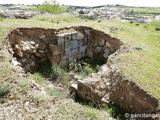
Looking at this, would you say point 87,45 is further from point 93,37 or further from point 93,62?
point 93,62

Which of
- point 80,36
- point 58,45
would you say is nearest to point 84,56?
point 80,36

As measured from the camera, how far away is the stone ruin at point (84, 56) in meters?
4.39

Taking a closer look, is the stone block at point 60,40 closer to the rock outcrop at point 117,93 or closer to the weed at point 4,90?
the rock outcrop at point 117,93

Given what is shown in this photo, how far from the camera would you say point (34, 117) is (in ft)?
10.0

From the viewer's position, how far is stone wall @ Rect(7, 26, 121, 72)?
7566mm

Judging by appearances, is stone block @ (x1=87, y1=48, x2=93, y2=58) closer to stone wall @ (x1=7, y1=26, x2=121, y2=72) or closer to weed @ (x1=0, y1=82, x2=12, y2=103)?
stone wall @ (x1=7, y1=26, x2=121, y2=72)

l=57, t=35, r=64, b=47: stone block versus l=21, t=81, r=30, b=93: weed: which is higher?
l=57, t=35, r=64, b=47: stone block

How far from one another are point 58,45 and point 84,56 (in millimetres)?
2636

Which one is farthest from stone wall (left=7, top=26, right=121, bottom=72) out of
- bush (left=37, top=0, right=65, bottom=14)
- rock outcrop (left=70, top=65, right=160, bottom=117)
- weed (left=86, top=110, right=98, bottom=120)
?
bush (left=37, top=0, right=65, bottom=14)

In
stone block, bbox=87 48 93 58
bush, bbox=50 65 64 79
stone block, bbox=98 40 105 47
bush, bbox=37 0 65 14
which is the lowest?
bush, bbox=50 65 64 79

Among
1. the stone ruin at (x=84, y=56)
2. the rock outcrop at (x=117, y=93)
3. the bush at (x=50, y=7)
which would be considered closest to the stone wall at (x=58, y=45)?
the stone ruin at (x=84, y=56)

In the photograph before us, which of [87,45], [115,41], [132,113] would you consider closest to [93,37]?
[87,45]

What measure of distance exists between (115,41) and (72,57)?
3.46 metres

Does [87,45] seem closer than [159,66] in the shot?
No
